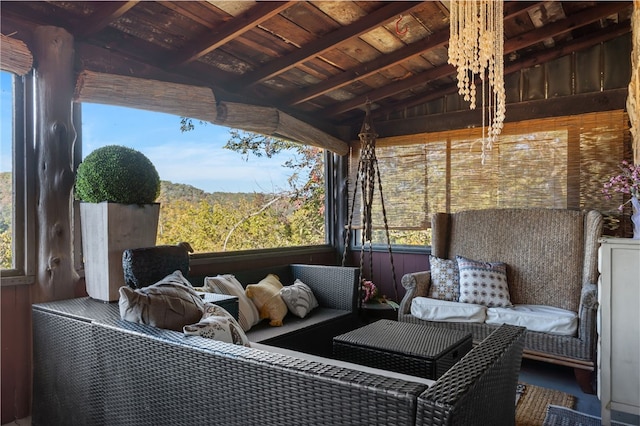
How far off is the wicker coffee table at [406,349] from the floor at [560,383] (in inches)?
32.7

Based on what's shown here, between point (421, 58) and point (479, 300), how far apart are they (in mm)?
2192

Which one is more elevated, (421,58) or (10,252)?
(421,58)

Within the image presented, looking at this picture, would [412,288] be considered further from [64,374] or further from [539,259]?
[64,374]

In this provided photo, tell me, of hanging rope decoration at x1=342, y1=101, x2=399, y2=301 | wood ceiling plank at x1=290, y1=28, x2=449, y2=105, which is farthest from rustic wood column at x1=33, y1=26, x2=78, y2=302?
hanging rope decoration at x1=342, y1=101, x2=399, y2=301

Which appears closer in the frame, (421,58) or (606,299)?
(606,299)

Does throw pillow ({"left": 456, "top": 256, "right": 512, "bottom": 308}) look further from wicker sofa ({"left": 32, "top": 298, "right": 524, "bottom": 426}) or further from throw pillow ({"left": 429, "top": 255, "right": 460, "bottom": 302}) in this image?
wicker sofa ({"left": 32, "top": 298, "right": 524, "bottom": 426})

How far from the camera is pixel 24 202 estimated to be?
2.38 meters

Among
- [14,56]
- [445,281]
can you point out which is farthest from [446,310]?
[14,56]

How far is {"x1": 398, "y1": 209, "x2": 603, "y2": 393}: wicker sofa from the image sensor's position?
295 centimetres

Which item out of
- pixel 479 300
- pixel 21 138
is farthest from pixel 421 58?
pixel 21 138

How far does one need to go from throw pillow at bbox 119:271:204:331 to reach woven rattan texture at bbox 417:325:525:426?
3.49 ft

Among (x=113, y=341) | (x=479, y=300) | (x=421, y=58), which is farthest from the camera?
(x=421, y=58)

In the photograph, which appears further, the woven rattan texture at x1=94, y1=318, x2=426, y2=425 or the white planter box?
the white planter box

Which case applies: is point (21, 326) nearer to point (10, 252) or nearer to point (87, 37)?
point (10, 252)
